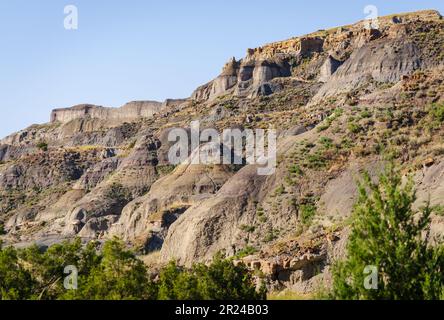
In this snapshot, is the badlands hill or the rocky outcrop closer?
the badlands hill

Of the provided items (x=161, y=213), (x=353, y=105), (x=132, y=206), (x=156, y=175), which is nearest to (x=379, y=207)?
(x=353, y=105)

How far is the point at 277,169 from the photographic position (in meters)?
55.0

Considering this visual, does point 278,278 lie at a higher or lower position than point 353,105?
lower

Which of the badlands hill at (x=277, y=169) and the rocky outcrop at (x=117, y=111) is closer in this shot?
the badlands hill at (x=277, y=169)

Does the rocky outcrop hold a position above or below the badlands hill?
above

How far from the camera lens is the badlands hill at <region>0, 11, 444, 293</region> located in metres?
47.1

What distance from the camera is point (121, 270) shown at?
1176 inches

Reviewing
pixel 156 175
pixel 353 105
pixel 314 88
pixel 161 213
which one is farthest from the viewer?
pixel 314 88

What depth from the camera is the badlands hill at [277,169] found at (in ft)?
155

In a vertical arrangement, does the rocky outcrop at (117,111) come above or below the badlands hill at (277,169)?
above

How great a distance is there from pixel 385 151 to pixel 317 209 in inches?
234

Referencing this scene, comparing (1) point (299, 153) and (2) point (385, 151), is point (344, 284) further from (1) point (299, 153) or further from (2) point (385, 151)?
(1) point (299, 153)

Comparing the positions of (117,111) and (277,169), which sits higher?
(117,111)
